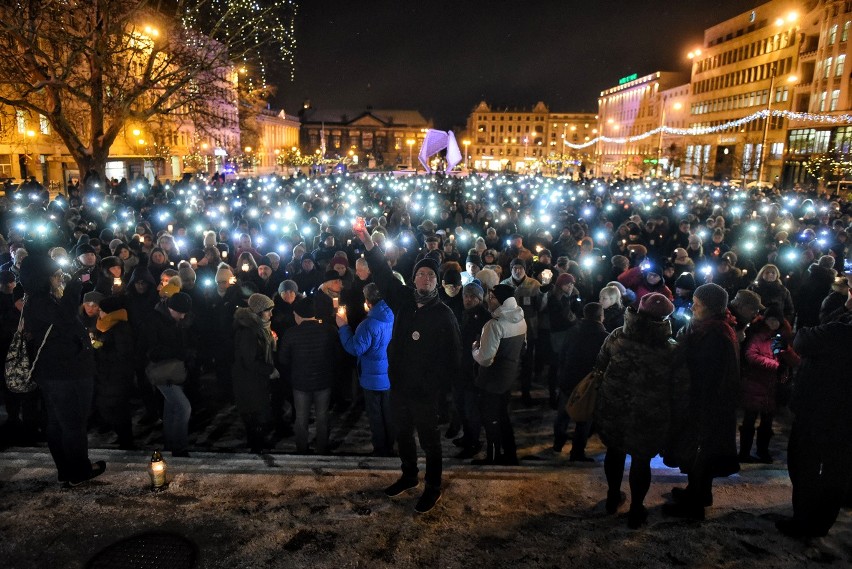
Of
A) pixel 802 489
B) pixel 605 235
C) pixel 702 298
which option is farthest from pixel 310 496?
pixel 605 235

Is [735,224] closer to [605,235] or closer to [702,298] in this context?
[605,235]

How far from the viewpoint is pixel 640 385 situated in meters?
4.05

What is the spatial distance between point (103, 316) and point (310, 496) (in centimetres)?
291

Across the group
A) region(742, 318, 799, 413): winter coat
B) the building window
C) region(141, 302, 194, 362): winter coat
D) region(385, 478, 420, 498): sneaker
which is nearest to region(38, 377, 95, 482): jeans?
region(141, 302, 194, 362): winter coat

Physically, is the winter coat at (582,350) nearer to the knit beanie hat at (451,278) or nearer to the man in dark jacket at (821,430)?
the knit beanie hat at (451,278)

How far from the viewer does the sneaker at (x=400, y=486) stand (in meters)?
4.61

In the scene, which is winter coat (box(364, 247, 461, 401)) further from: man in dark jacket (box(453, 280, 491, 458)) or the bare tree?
the bare tree

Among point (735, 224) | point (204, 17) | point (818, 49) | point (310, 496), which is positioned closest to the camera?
point (310, 496)

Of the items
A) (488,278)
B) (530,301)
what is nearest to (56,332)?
(488,278)

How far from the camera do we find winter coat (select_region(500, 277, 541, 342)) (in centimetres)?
754

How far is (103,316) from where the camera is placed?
5742 mm

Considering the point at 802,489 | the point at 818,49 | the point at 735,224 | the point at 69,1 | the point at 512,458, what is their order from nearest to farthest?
the point at 802,489, the point at 512,458, the point at 735,224, the point at 69,1, the point at 818,49

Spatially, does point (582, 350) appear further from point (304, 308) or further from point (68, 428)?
point (68, 428)

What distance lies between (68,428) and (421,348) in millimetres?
2889
